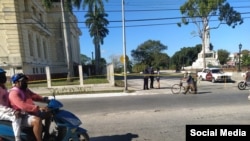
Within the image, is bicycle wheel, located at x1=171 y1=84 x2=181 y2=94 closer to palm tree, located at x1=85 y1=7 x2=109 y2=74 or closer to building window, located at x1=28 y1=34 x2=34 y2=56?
building window, located at x1=28 y1=34 x2=34 y2=56

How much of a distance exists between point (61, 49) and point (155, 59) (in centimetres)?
6614

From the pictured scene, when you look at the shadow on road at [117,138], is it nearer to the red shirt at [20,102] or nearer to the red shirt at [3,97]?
the red shirt at [20,102]

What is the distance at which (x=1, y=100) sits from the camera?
5.08 m

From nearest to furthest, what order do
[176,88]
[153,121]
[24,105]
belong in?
[24,105]
[153,121]
[176,88]

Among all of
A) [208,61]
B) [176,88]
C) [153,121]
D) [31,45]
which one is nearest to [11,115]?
[153,121]

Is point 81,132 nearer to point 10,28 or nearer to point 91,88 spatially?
point 91,88

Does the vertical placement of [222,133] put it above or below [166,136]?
above

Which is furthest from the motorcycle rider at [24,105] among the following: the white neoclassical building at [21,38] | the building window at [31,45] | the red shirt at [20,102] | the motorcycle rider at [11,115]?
the building window at [31,45]

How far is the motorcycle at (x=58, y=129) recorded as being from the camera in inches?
203

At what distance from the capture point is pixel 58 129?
5449 millimetres

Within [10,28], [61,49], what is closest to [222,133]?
[10,28]

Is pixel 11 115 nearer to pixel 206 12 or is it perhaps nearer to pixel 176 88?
pixel 176 88

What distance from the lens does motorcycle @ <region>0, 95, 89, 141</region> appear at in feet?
16.9

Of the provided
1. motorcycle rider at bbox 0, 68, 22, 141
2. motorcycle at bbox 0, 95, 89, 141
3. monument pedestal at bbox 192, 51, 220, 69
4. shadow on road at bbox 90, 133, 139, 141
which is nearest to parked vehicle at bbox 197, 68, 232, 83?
shadow on road at bbox 90, 133, 139, 141
